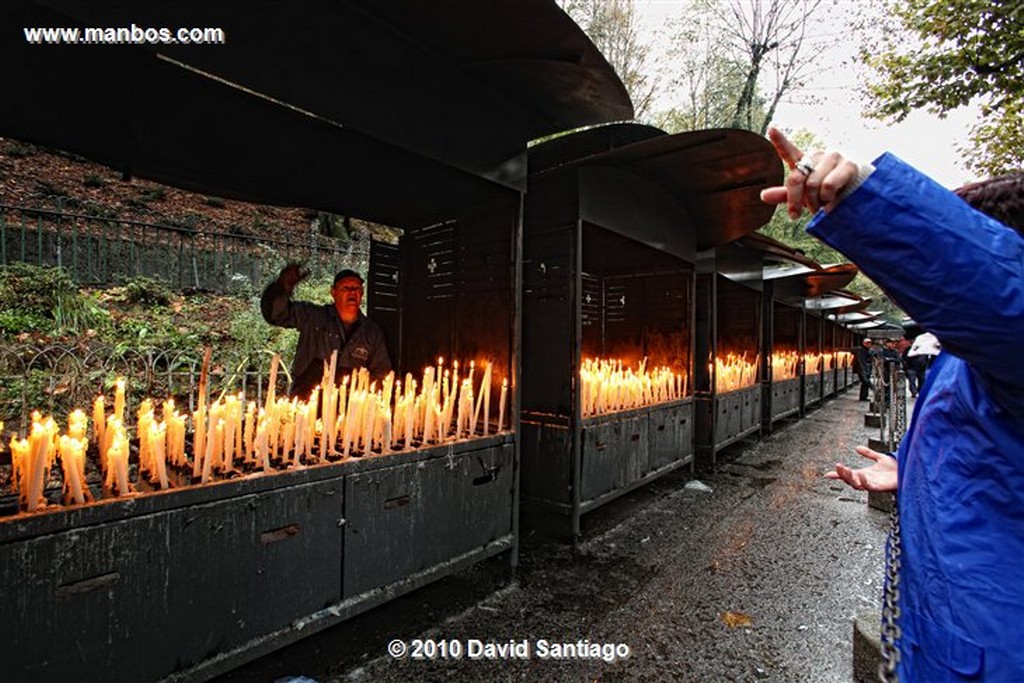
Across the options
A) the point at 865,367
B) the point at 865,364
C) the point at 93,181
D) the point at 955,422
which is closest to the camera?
the point at 955,422

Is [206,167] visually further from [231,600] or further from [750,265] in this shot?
[750,265]

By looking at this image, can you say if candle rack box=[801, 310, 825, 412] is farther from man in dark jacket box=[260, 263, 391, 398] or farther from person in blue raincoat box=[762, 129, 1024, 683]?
person in blue raincoat box=[762, 129, 1024, 683]

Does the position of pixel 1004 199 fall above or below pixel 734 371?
above

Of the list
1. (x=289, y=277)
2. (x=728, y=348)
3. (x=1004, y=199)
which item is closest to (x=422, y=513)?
(x=289, y=277)

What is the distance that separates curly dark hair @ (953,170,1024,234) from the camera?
135 cm

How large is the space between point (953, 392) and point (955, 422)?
8 cm

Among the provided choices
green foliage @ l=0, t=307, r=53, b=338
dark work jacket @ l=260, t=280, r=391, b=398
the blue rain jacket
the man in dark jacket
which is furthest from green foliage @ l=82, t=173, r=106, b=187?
the blue rain jacket

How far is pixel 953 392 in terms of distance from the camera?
1.38 metres

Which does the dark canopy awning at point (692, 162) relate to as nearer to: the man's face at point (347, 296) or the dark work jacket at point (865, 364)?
the man's face at point (347, 296)

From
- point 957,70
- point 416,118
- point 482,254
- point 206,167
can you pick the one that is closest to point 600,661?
point 482,254

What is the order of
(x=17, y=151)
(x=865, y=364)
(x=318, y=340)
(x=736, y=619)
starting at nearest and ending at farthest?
1. (x=736, y=619)
2. (x=318, y=340)
3. (x=17, y=151)
4. (x=865, y=364)

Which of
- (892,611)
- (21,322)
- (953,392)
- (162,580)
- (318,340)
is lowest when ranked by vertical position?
(162,580)

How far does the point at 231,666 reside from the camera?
2.65 metres

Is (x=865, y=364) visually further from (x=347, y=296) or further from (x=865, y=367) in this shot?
(x=347, y=296)
